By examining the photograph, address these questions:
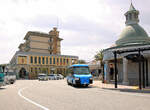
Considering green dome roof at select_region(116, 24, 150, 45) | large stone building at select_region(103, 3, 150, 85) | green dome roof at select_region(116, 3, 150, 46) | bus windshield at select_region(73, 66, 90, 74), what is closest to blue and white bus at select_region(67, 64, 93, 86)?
bus windshield at select_region(73, 66, 90, 74)

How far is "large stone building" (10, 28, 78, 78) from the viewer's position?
204 ft

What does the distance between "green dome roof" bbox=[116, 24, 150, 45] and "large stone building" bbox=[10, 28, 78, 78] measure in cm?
4133

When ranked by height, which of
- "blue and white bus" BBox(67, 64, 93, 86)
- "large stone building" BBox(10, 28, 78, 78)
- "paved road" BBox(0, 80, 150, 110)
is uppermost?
"large stone building" BBox(10, 28, 78, 78)

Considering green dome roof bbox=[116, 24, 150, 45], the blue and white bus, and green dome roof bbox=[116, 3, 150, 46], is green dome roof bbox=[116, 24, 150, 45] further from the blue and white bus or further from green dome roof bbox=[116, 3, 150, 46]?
the blue and white bus

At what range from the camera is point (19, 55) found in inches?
2403

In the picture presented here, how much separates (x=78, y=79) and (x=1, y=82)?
8.61 meters

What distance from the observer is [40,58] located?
66250 millimetres

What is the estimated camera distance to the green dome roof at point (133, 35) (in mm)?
26422

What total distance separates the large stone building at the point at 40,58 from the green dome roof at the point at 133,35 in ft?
136

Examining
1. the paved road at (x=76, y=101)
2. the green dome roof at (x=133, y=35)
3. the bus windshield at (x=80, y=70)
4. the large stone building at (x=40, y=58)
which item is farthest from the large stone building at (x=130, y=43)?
the large stone building at (x=40, y=58)

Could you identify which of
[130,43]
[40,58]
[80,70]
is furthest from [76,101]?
[40,58]

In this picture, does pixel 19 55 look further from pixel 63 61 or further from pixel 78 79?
pixel 78 79

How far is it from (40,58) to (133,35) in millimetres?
44518

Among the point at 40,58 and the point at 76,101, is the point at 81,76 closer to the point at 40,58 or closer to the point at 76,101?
the point at 76,101
